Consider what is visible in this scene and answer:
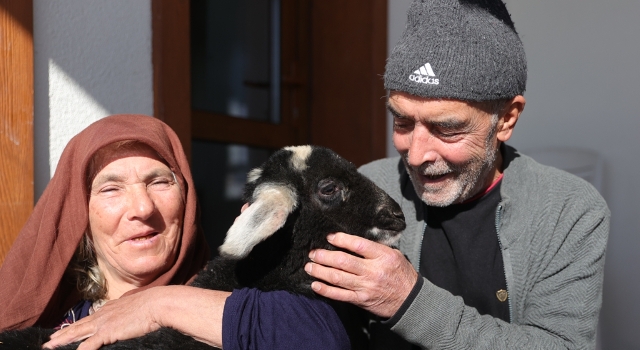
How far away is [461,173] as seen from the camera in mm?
3227

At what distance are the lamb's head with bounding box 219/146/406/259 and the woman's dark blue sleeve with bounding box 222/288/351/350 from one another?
315 millimetres

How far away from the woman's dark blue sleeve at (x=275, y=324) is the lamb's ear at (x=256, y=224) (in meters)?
0.19

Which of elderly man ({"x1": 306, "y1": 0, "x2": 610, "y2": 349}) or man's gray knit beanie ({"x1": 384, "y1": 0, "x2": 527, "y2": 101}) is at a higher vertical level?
man's gray knit beanie ({"x1": 384, "y1": 0, "x2": 527, "y2": 101})

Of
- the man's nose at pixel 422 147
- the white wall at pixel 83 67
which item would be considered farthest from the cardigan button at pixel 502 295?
the white wall at pixel 83 67

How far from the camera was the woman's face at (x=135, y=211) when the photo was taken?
3.02 m

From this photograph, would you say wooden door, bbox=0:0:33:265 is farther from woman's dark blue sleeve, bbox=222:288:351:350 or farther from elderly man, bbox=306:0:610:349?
elderly man, bbox=306:0:610:349

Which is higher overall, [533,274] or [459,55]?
[459,55]

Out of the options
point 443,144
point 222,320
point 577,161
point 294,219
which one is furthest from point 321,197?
point 577,161

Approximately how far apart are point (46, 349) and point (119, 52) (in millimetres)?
1883

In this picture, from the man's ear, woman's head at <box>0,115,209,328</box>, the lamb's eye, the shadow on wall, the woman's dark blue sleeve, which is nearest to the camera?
the woman's dark blue sleeve

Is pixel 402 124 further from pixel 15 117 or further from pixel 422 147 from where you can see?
pixel 15 117

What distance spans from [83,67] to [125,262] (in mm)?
1361

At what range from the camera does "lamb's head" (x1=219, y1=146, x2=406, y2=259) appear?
300 cm

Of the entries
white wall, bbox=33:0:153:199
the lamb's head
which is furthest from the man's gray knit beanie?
white wall, bbox=33:0:153:199
